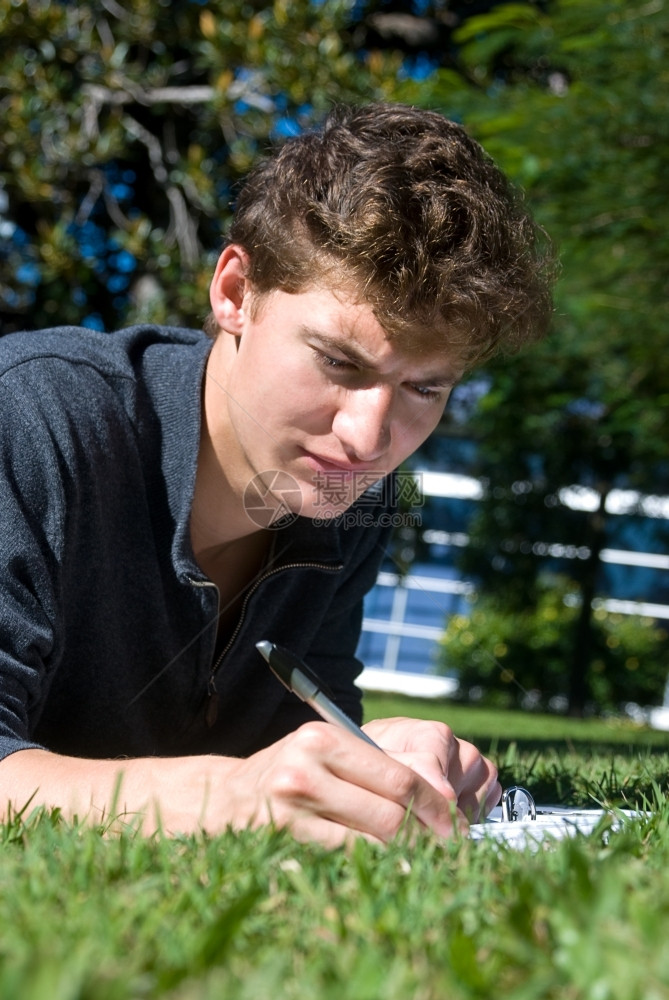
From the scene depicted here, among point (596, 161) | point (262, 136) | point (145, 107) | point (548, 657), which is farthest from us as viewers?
point (548, 657)

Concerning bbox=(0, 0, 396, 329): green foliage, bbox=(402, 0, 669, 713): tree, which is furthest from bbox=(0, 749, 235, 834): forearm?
bbox=(0, 0, 396, 329): green foliage

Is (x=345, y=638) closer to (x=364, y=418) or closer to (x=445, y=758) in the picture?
(x=364, y=418)

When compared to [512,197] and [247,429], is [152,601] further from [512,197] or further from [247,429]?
[512,197]

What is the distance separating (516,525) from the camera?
1519 cm

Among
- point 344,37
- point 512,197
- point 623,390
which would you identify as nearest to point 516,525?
point 623,390

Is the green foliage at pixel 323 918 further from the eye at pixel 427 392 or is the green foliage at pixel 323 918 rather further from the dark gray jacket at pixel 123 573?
the eye at pixel 427 392

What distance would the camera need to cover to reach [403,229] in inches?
86.6

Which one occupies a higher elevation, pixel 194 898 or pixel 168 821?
pixel 194 898

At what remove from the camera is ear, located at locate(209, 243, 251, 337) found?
246 cm

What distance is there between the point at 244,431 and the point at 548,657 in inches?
551

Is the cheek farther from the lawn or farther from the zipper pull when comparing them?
the lawn

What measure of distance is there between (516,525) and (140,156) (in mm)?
8104

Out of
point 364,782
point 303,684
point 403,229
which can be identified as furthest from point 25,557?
point 403,229

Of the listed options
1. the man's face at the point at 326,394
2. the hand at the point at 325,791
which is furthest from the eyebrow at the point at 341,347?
the hand at the point at 325,791
